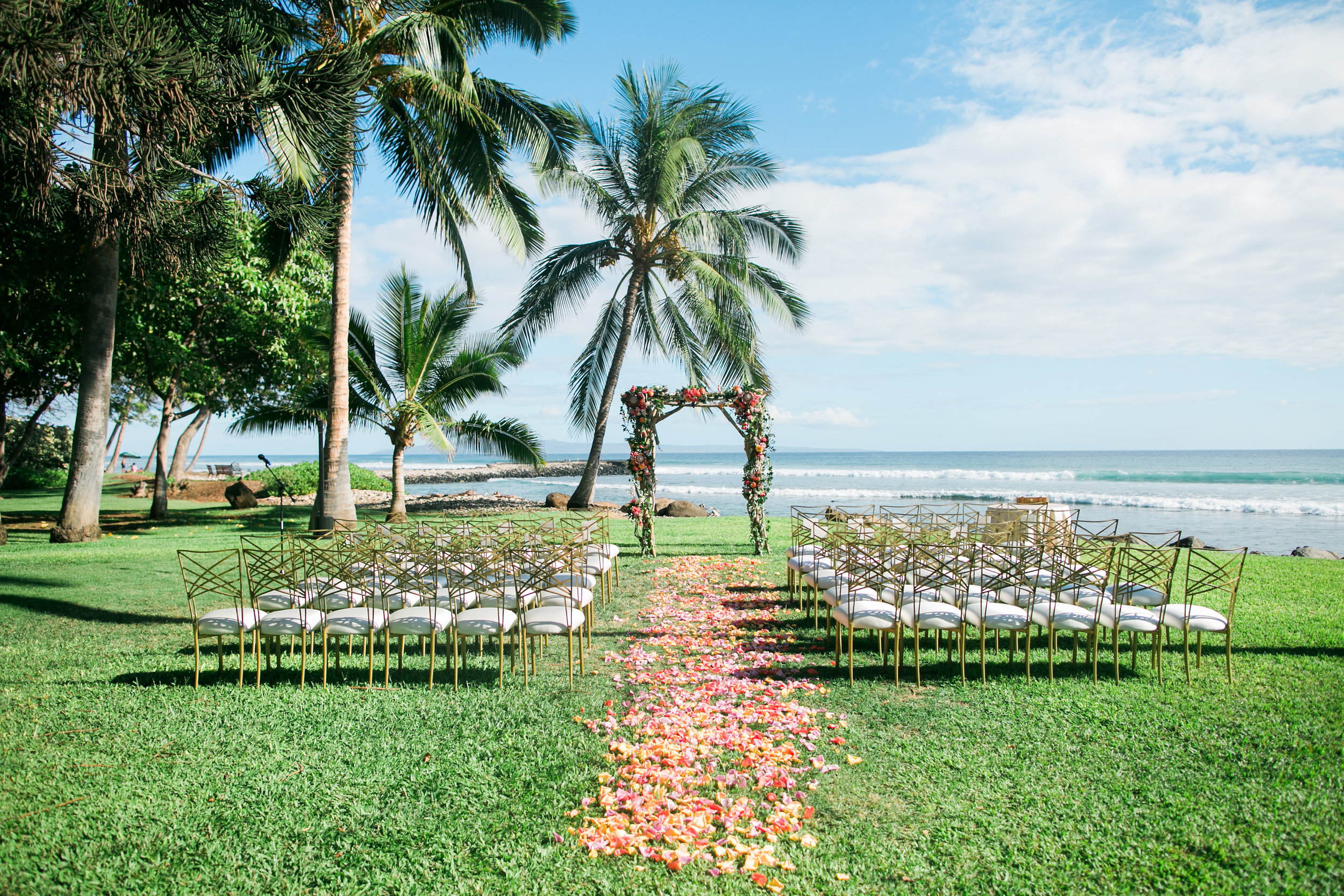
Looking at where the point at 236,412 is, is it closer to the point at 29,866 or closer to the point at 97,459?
the point at 97,459

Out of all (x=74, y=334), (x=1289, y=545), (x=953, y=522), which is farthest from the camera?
(x=1289, y=545)

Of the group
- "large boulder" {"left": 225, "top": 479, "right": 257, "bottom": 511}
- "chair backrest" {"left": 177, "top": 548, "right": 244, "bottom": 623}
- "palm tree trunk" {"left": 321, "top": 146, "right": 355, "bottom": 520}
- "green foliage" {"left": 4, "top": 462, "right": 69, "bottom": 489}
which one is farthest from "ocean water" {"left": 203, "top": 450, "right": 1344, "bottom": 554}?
"green foliage" {"left": 4, "top": 462, "right": 69, "bottom": 489}

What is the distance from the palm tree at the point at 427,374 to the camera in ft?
47.4

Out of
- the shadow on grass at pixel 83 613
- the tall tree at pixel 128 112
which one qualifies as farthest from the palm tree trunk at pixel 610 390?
the shadow on grass at pixel 83 613

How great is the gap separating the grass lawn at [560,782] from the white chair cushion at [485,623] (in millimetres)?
423

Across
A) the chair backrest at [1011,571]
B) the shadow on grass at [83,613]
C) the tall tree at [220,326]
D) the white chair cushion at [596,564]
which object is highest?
the tall tree at [220,326]

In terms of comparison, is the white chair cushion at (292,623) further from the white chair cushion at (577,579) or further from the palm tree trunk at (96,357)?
the palm tree trunk at (96,357)

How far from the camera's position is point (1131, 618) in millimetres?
4980

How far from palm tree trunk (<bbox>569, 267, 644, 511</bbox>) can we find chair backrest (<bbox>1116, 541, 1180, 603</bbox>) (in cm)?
1049

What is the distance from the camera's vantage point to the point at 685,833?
293 centimetres

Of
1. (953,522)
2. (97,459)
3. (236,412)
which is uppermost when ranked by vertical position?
(236,412)

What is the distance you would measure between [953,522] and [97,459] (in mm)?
12131

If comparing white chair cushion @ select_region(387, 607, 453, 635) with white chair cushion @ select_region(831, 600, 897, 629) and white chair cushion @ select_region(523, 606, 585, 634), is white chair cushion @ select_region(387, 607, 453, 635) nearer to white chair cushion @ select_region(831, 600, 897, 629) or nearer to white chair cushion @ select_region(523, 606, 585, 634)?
white chair cushion @ select_region(523, 606, 585, 634)

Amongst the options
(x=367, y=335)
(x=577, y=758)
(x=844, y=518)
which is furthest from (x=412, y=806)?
(x=367, y=335)
